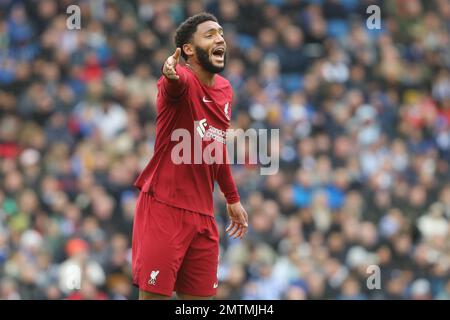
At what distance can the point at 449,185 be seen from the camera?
17422mm

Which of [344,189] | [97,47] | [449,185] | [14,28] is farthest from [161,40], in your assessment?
[449,185]

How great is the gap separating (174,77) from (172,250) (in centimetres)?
124

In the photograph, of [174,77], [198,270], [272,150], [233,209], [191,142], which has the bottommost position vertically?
[198,270]

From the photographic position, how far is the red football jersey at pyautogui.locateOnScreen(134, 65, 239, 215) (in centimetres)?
812

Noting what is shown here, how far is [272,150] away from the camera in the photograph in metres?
17.1

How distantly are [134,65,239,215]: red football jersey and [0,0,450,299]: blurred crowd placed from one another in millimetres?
5450

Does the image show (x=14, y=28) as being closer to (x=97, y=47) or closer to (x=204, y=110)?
(x=97, y=47)

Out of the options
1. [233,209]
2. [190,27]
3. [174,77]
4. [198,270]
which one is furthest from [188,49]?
[198,270]

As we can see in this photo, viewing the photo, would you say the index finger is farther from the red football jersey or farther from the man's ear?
the man's ear

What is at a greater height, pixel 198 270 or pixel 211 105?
pixel 211 105

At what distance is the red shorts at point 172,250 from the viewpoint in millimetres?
8062

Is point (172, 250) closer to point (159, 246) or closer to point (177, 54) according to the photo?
point (159, 246)

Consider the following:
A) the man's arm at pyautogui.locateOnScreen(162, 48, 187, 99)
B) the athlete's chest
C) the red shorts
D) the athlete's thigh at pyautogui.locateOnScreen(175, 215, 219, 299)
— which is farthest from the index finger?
the athlete's thigh at pyautogui.locateOnScreen(175, 215, 219, 299)
